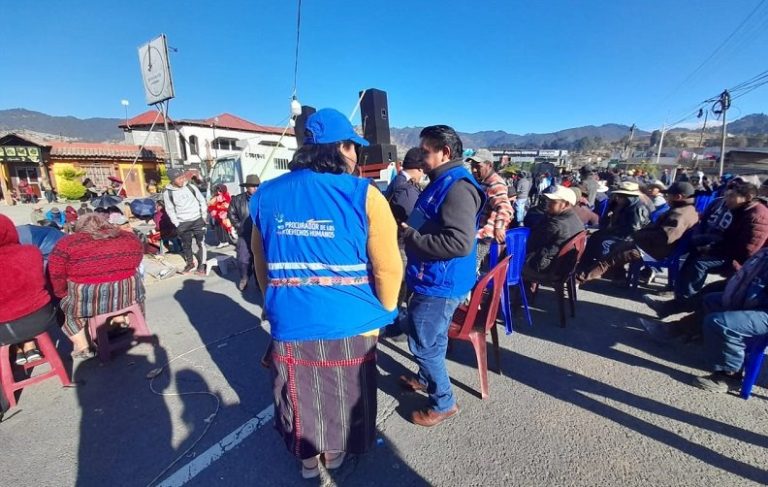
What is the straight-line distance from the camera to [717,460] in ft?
6.08

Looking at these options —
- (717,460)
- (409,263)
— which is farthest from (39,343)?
(717,460)

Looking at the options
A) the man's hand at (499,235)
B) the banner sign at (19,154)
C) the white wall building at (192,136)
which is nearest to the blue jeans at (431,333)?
the man's hand at (499,235)

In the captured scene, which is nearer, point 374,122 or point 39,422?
point 39,422

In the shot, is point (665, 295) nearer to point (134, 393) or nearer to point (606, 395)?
point (606, 395)

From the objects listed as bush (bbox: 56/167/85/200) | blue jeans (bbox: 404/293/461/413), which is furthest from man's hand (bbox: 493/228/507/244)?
bush (bbox: 56/167/85/200)

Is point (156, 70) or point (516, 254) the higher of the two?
point (156, 70)

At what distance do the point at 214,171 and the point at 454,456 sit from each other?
1325 cm

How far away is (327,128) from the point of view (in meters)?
1.39

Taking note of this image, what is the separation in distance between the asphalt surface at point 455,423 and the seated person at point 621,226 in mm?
1503

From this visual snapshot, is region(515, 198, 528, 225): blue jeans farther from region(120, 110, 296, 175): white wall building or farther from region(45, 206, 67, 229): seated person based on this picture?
region(120, 110, 296, 175): white wall building

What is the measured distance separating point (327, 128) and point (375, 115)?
30.1 ft

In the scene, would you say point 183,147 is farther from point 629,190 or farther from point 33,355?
point 629,190

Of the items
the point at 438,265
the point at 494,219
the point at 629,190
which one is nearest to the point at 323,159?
the point at 438,265

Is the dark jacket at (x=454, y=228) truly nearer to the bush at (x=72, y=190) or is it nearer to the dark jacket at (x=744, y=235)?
the dark jacket at (x=744, y=235)
